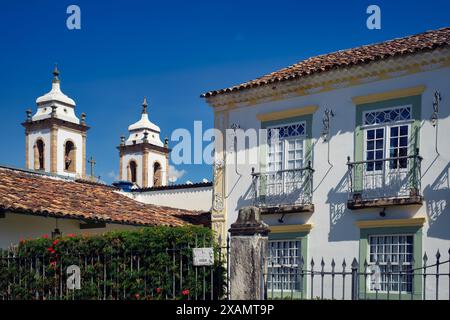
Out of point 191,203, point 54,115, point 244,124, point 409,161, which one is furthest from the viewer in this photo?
point 54,115

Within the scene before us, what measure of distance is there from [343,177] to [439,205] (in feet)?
7.48

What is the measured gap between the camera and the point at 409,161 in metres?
Answer: 14.2

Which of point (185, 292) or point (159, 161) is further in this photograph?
point (159, 161)

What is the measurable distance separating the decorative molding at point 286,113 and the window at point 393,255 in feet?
11.0

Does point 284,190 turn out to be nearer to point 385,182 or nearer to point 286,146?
point 286,146

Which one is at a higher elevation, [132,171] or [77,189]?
[132,171]

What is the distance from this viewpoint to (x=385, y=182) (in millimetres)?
14492

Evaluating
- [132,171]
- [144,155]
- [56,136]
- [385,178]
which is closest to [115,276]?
[385,178]

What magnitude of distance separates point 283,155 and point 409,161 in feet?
10.6

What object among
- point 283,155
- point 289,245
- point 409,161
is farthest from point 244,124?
point 409,161

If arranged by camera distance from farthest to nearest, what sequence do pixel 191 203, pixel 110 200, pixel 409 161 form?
1. pixel 191 203
2. pixel 110 200
3. pixel 409 161

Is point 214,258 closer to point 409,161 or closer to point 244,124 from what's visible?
point 409,161

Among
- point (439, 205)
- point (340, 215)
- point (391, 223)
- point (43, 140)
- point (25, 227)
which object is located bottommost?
point (25, 227)

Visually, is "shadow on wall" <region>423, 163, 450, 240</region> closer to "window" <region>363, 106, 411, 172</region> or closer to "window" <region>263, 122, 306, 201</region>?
"window" <region>363, 106, 411, 172</region>
